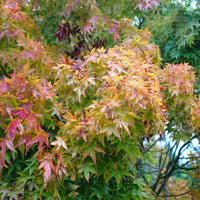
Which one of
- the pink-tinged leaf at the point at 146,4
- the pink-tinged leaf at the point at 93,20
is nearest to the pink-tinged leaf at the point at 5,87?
the pink-tinged leaf at the point at 93,20

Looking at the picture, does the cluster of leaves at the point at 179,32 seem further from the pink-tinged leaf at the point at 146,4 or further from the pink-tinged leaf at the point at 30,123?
the pink-tinged leaf at the point at 30,123

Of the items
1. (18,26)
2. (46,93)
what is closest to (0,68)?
(18,26)

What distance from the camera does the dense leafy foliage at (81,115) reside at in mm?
1882

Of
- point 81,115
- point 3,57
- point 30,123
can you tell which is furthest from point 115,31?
point 30,123

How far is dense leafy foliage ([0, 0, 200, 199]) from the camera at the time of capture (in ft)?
6.17

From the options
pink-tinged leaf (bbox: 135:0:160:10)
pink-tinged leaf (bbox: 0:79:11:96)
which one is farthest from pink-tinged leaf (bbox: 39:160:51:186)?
pink-tinged leaf (bbox: 135:0:160:10)

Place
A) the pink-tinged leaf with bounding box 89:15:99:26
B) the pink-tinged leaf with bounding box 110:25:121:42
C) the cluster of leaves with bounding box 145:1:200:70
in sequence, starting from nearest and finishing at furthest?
1. the pink-tinged leaf with bounding box 89:15:99:26
2. the pink-tinged leaf with bounding box 110:25:121:42
3. the cluster of leaves with bounding box 145:1:200:70

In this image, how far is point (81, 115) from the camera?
2002 millimetres

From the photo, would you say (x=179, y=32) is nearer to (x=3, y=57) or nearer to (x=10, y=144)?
(x=3, y=57)

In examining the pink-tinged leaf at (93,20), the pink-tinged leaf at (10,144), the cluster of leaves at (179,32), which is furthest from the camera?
the cluster of leaves at (179,32)

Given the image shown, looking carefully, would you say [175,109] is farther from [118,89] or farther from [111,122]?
[111,122]

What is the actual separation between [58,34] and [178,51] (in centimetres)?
262

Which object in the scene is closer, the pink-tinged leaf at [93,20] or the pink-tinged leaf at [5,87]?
the pink-tinged leaf at [5,87]

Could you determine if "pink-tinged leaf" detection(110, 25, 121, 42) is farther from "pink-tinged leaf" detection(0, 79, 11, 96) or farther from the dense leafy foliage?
"pink-tinged leaf" detection(0, 79, 11, 96)
